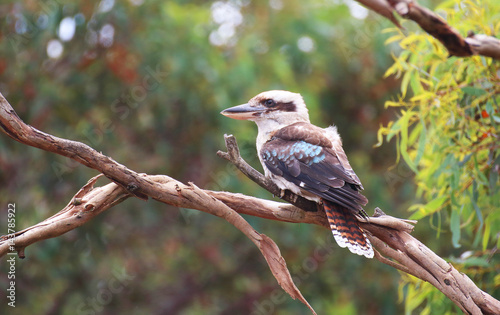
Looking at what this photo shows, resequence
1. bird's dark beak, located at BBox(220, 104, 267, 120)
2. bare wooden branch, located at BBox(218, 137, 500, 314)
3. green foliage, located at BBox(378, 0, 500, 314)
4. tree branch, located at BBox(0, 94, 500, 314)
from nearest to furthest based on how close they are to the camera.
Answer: tree branch, located at BBox(0, 94, 500, 314), bare wooden branch, located at BBox(218, 137, 500, 314), green foliage, located at BBox(378, 0, 500, 314), bird's dark beak, located at BBox(220, 104, 267, 120)

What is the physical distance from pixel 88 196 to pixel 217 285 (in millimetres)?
4164

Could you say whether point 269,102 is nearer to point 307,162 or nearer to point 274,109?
point 274,109

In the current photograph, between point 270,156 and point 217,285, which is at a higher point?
point 270,156

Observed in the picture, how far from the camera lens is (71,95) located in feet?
14.3

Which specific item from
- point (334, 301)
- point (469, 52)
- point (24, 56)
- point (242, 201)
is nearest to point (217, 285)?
point (334, 301)

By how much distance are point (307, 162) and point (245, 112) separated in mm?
429

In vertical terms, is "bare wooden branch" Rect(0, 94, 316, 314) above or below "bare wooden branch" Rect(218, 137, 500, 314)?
above

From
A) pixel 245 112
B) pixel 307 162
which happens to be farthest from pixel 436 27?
pixel 245 112

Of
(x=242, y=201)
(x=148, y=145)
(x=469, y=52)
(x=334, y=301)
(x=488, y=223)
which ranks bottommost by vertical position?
(x=334, y=301)

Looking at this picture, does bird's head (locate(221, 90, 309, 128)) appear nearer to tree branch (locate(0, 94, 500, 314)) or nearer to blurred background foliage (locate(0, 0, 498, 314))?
tree branch (locate(0, 94, 500, 314))

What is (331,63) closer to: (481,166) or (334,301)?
(334,301)

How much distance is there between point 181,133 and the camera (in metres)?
5.04

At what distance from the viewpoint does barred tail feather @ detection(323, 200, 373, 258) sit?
1.81 metres

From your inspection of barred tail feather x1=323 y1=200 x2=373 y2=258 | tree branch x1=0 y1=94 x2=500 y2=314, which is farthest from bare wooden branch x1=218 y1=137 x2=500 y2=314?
barred tail feather x1=323 y1=200 x2=373 y2=258
